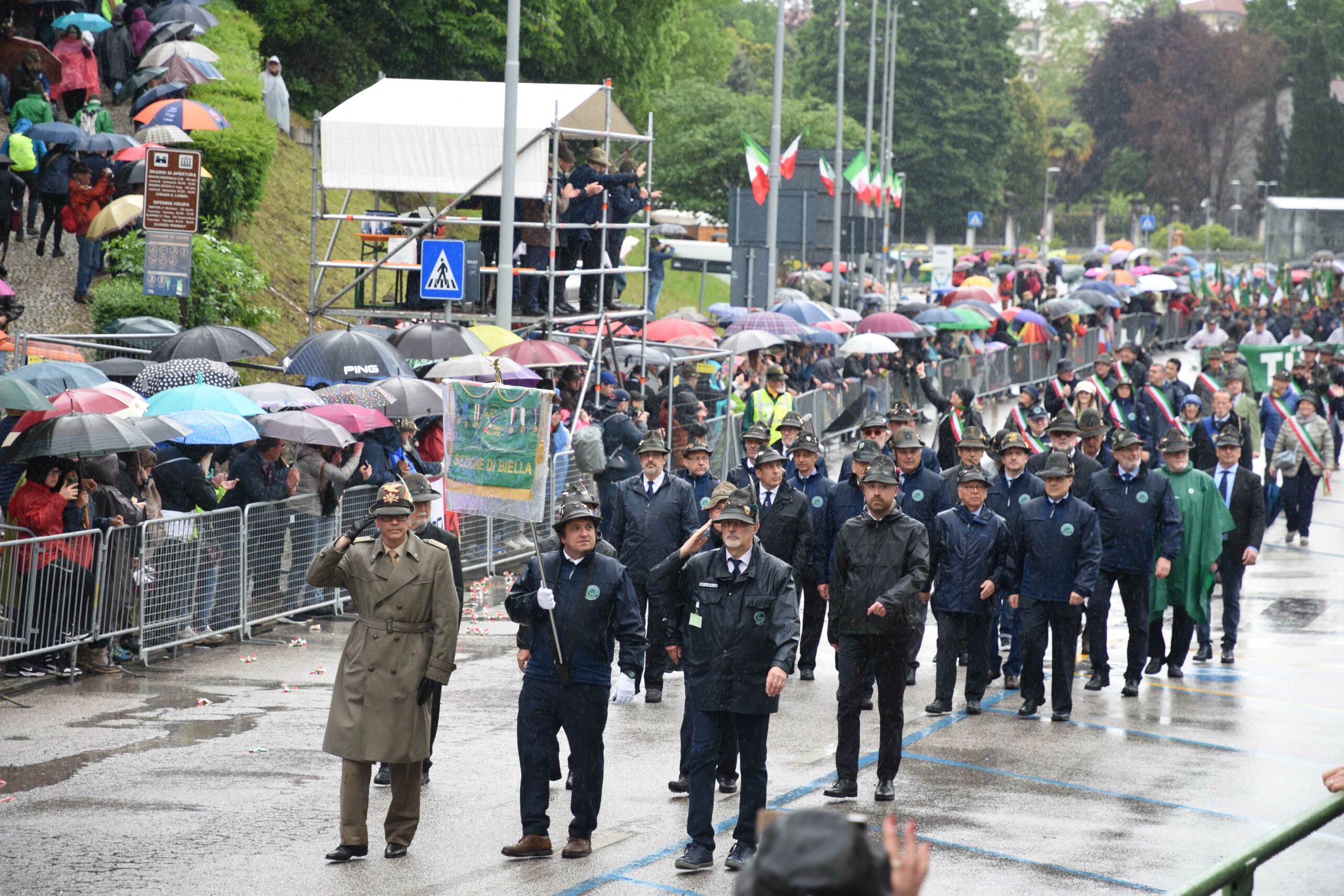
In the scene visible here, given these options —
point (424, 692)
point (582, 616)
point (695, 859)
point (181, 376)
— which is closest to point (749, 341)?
point (181, 376)

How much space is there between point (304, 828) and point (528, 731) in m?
1.29

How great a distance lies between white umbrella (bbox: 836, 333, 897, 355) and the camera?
86.3 ft

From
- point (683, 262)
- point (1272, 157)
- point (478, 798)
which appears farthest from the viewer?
point (1272, 157)

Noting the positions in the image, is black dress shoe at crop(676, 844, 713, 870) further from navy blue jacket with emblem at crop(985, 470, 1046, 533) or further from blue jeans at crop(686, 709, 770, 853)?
navy blue jacket with emblem at crop(985, 470, 1046, 533)

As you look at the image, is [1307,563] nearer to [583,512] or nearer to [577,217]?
[577,217]

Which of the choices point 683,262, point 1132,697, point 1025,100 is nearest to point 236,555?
point 1132,697

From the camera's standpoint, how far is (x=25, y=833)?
8.61 meters

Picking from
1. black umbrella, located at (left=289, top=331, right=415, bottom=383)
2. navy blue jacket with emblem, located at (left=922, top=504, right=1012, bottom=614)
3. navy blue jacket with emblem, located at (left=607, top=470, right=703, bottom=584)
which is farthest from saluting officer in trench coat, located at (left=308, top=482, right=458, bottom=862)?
black umbrella, located at (left=289, top=331, right=415, bottom=383)

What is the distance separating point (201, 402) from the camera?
14094 millimetres

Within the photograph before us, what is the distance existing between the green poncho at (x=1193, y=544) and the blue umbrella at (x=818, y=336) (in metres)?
13.3

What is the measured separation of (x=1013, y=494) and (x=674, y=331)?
12456mm

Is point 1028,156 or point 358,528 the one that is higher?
point 1028,156

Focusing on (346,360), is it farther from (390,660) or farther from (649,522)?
(390,660)

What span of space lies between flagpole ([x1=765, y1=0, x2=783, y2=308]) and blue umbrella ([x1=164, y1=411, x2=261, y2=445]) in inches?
584
